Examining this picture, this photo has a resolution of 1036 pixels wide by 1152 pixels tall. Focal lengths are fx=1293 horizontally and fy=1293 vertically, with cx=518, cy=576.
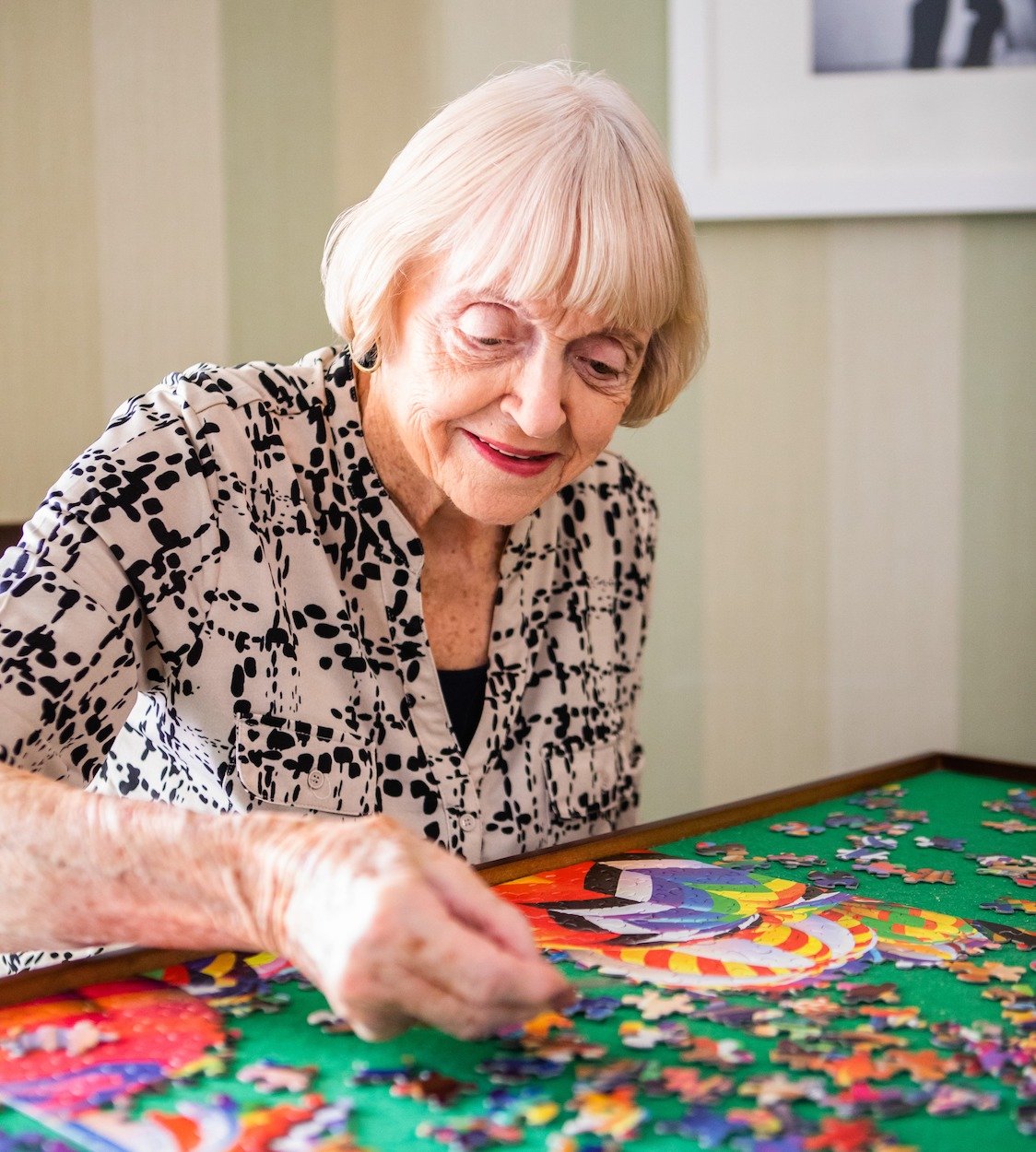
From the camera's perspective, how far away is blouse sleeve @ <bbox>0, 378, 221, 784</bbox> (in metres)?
1.26

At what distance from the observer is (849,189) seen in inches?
102

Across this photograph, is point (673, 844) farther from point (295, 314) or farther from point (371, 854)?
point (295, 314)

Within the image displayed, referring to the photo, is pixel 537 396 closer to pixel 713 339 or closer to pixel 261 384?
pixel 261 384

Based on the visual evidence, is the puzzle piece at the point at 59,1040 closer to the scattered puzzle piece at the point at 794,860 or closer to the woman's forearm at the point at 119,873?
the woman's forearm at the point at 119,873

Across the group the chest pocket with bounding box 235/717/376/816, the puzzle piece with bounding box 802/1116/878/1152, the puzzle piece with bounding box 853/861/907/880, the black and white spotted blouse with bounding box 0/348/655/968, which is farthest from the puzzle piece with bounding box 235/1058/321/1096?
the puzzle piece with bounding box 853/861/907/880

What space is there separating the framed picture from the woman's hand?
195 cm

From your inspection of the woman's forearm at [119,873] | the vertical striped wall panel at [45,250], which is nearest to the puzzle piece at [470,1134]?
the woman's forearm at [119,873]

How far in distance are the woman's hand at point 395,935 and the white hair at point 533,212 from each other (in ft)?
2.36

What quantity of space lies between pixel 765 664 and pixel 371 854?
1.95 metres

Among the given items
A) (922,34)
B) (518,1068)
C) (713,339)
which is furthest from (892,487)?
(518,1068)

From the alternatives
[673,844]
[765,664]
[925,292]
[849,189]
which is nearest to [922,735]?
[765,664]

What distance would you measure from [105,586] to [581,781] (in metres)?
0.79

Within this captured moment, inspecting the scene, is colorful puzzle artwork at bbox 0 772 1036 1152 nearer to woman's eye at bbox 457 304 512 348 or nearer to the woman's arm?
the woman's arm

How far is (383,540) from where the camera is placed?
1.66m
